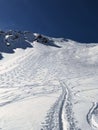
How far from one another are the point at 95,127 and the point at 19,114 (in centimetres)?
376

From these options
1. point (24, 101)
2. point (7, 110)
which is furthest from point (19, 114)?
point (24, 101)

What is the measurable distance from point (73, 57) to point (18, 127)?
34292 mm

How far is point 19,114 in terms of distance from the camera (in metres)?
11.0

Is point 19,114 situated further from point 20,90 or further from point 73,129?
point 20,90

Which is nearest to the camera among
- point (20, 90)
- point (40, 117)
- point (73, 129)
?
point (73, 129)

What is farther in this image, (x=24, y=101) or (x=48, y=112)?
(x=24, y=101)

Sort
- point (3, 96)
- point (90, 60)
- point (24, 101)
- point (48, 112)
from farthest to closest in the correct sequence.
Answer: point (90, 60) → point (3, 96) → point (24, 101) → point (48, 112)

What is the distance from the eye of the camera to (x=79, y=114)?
11.1 m

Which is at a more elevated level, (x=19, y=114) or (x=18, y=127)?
(x=19, y=114)

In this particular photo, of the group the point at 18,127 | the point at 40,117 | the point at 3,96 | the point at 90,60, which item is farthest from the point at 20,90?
the point at 90,60

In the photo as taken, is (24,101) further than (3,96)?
No

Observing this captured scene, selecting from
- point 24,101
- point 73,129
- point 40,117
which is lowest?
point 73,129

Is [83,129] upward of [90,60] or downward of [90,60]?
downward

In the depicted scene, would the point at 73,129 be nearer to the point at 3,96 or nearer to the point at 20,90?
the point at 3,96
